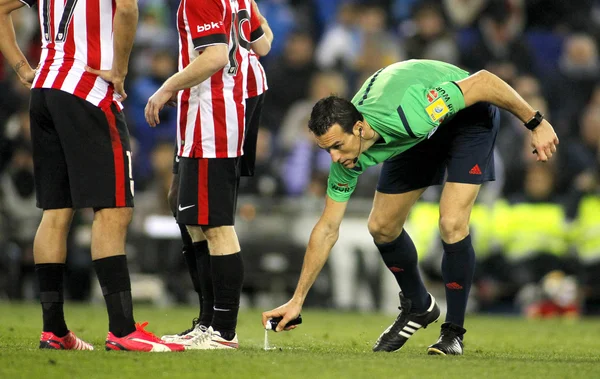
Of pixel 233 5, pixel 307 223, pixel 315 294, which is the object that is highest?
pixel 233 5

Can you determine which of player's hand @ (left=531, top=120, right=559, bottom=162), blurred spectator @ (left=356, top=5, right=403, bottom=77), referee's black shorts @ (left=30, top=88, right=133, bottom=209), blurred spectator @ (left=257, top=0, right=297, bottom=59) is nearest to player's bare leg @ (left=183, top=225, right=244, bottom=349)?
referee's black shorts @ (left=30, top=88, right=133, bottom=209)

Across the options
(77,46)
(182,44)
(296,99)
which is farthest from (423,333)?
(296,99)

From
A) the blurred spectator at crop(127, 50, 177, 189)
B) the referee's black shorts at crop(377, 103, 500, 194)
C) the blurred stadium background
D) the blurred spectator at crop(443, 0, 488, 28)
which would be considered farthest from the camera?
the blurred spectator at crop(443, 0, 488, 28)

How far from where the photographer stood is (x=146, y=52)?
44.8ft

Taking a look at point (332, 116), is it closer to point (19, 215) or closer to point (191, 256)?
point (191, 256)

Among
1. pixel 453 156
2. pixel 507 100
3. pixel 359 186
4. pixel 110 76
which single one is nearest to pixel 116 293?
pixel 110 76

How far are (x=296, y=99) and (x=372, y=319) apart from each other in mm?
4542

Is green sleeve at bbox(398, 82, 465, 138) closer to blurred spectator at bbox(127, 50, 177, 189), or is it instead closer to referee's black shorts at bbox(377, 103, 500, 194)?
referee's black shorts at bbox(377, 103, 500, 194)

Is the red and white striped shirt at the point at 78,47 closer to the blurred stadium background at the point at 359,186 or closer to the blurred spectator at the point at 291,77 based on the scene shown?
the blurred stadium background at the point at 359,186

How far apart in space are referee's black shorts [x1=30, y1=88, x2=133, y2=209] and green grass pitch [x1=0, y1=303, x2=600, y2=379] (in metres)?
0.81

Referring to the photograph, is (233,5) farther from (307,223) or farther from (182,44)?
(307,223)

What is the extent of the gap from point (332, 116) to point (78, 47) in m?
1.36

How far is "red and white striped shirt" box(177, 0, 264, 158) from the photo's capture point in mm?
5426

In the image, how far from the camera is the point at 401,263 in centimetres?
608
